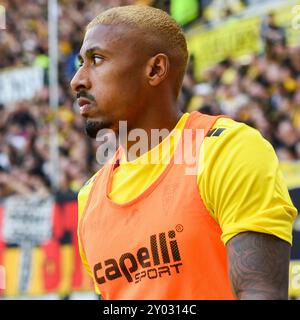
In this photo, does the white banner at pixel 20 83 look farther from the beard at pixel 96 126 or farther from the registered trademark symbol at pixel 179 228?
the registered trademark symbol at pixel 179 228

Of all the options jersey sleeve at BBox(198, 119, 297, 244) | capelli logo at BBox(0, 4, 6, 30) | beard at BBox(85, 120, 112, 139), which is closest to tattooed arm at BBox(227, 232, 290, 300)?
jersey sleeve at BBox(198, 119, 297, 244)

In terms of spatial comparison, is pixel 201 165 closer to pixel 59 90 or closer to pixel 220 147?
pixel 220 147

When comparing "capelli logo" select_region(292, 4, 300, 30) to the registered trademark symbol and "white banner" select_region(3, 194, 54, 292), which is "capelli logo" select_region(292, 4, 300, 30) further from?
the registered trademark symbol

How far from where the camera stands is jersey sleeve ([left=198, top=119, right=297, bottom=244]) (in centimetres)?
274

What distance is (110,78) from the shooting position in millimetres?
3250

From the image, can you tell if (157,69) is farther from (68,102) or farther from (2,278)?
(68,102)

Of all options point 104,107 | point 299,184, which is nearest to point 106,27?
point 104,107

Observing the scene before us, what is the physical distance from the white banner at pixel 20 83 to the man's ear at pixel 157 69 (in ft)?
27.5

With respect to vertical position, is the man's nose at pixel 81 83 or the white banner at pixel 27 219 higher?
the man's nose at pixel 81 83

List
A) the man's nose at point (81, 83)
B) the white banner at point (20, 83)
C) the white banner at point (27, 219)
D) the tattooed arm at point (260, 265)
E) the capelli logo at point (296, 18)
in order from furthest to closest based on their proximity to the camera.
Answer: the white banner at point (20, 83)
the white banner at point (27, 219)
the capelli logo at point (296, 18)
the man's nose at point (81, 83)
the tattooed arm at point (260, 265)

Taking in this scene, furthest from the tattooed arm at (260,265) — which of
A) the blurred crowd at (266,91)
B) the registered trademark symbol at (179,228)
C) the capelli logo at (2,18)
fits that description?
the capelli logo at (2,18)

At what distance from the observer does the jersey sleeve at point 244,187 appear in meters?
2.74
